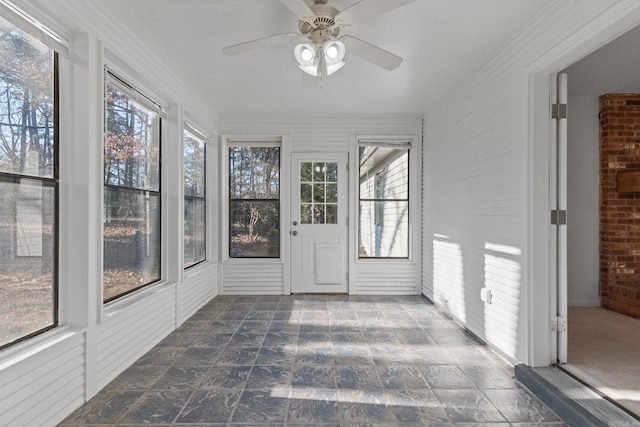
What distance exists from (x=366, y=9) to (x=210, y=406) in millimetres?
2497

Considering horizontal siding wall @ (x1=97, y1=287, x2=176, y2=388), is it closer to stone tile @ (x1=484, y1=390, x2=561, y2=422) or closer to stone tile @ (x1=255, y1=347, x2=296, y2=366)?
stone tile @ (x1=255, y1=347, x2=296, y2=366)

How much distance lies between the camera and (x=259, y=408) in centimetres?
213

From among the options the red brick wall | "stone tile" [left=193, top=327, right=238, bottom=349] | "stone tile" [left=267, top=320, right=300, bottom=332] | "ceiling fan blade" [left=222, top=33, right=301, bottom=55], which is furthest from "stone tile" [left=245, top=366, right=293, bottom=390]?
the red brick wall

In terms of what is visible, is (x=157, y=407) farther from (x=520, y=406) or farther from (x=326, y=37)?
(x=326, y=37)

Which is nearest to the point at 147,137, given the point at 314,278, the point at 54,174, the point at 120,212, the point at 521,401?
the point at 120,212

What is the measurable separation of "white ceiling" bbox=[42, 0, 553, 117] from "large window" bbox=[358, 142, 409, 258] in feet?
2.84

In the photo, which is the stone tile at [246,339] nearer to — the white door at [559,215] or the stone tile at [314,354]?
the stone tile at [314,354]

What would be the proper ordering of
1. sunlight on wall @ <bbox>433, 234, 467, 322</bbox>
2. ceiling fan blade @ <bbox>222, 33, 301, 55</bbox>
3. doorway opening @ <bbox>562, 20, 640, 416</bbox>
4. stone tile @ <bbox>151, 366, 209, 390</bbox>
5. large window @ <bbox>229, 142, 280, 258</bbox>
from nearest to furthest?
ceiling fan blade @ <bbox>222, 33, 301, 55</bbox>, stone tile @ <bbox>151, 366, 209, 390</bbox>, sunlight on wall @ <bbox>433, 234, 467, 322</bbox>, doorway opening @ <bbox>562, 20, 640, 416</bbox>, large window @ <bbox>229, 142, 280, 258</bbox>

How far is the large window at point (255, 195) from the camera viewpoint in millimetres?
5145

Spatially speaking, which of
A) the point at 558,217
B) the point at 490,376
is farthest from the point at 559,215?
the point at 490,376

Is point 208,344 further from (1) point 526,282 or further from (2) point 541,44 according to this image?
(2) point 541,44

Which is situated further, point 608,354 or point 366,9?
point 608,354

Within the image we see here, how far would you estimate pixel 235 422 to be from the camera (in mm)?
1995

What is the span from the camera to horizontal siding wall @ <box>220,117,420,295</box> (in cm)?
505
